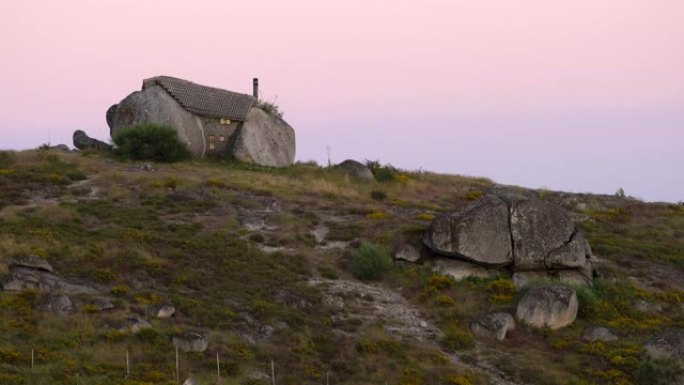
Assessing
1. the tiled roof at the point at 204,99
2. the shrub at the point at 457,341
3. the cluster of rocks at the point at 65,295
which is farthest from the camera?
the tiled roof at the point at 204,99

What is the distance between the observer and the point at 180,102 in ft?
204

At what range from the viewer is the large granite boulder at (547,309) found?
121 ft

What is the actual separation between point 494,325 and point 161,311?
12.3 m

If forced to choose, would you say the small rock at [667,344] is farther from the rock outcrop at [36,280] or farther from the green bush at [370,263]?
the rock outcrop at [36,280]

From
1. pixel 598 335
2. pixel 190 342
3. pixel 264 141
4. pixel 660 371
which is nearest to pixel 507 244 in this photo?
pixel 598 335

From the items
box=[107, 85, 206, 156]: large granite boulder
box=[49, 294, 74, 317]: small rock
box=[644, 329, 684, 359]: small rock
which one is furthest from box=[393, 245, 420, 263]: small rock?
box=[107, 85, 206, 156]: large granite boulder

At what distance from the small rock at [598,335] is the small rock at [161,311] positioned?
15341mm

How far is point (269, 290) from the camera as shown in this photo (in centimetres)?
3844

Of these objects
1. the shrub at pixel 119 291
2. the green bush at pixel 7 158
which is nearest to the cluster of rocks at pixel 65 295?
the shrub at pixel 119 291

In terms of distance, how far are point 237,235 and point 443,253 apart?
9667 mm

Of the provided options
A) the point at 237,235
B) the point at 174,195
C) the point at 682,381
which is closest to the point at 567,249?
the point at 682,381

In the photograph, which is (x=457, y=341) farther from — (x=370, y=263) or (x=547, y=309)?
(x=370, y=263)

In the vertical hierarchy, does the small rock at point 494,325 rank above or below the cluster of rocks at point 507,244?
below

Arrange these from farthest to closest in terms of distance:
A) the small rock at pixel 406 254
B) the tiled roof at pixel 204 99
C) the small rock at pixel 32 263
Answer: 1. the tiled roof at pixel 204 99
2. the small rock at pixel 406 254
3. the small rock at pixel 32 263
